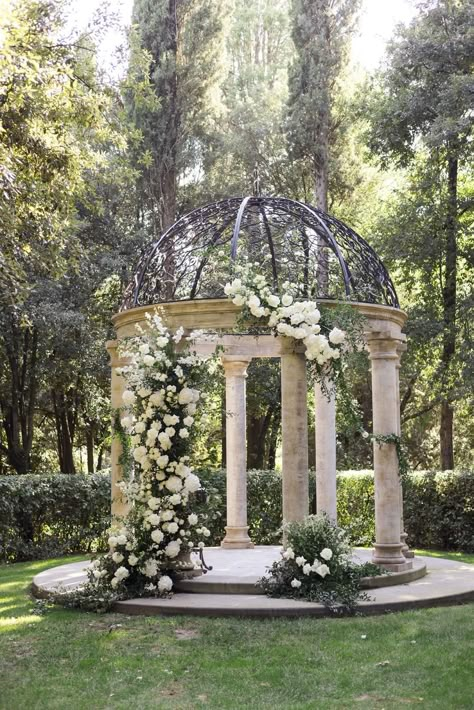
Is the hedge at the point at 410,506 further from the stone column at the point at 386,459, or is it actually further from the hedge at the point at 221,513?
the stone column at the point at 386,459

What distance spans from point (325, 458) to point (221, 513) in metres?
5.85

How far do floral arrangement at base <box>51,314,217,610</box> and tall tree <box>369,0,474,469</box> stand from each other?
500 inches

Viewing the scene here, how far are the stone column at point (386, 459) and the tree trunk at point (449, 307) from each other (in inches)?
410

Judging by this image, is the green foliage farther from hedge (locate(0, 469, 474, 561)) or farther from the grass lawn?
the grass lawn

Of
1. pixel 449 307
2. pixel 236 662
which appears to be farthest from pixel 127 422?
pixel 449 307

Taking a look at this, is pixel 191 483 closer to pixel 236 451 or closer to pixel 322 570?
pixel 322 570

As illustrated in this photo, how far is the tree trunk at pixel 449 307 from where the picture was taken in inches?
983

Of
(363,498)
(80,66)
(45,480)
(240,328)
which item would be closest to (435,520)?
(363,498)

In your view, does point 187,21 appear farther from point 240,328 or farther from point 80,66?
point 240,328

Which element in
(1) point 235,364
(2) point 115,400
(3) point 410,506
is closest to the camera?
(2) point 115,400

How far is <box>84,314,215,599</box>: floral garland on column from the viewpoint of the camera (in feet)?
40.2

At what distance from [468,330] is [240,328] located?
13.6 meters

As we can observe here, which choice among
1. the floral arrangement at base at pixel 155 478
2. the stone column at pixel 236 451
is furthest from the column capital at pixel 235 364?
the floral arrangement at base at pixel 155 478

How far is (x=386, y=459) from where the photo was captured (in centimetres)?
1439
